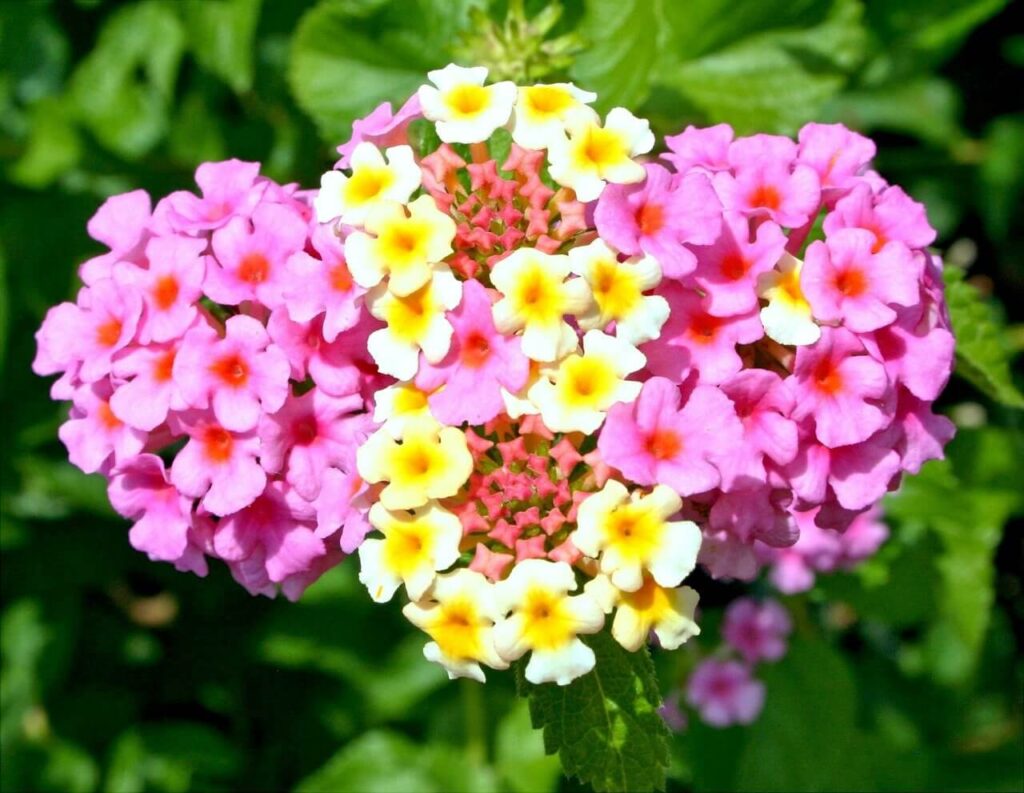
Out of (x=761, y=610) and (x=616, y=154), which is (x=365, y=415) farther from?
(x=761, y=610)

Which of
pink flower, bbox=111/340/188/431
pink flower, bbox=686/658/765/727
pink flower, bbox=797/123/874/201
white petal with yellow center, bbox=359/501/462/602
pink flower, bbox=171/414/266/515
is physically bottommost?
pink flower, bbox=686/658/765/727

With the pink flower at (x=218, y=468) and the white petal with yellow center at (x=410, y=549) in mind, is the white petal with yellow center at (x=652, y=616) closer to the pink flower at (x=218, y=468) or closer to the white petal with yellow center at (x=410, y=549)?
the white petal with yellow center at (x=410, y=549)

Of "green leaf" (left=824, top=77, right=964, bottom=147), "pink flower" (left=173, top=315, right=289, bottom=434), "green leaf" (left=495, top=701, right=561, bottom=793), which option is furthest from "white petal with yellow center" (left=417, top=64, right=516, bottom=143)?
"green leaf" (left=824, top=77, right=964, bottom=147)

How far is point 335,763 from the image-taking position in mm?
2414

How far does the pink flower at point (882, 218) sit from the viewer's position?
1430 mm

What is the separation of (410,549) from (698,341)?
15.1 inches

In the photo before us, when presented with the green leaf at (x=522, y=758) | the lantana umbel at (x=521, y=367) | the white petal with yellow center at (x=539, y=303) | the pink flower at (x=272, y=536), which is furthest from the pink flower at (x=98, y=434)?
the green leaf at (x=522, y=758)

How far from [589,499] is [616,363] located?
0.47 ft

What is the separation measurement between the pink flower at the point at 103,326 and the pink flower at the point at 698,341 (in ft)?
1.94

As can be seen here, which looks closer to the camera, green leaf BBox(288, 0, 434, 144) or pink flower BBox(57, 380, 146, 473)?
pink flower BBox(57, 380, 146, 473)

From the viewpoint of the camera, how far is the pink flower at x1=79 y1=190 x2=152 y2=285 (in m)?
1.54

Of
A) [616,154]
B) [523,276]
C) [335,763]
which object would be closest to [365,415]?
[523,276]

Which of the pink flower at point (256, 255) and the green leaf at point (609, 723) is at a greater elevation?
the pink flower at point (256, 255)

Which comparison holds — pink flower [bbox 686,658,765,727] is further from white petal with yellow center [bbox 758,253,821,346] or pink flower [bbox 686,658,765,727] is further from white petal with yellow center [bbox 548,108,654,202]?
white petal with yellow center [bbox 548,108,654,202]
